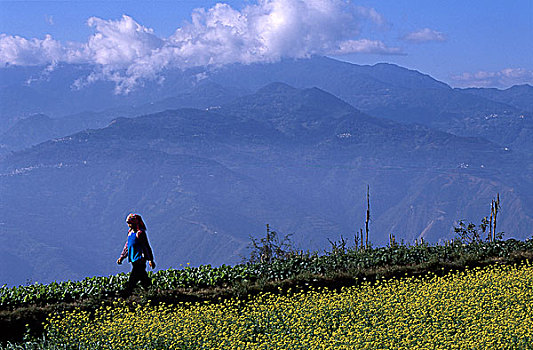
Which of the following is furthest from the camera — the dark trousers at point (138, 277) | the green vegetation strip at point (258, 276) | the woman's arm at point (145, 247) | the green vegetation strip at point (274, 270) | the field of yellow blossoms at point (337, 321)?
the woman's arm at point (145, 247)

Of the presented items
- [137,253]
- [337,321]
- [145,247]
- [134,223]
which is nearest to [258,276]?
[145,247]

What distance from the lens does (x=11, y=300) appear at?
12750 mm

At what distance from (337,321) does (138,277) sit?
4926 millimetres

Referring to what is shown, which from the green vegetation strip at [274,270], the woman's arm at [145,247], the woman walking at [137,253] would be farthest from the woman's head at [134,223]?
the green vegetation strip at [274,270]

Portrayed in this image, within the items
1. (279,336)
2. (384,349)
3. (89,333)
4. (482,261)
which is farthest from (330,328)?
(482,261)

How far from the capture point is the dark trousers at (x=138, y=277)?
525 inches

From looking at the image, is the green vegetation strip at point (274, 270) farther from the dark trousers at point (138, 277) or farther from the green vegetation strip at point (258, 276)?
the dark trousers at point (138, 277)

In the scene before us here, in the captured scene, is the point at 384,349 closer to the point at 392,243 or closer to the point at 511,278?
the point at 511,278

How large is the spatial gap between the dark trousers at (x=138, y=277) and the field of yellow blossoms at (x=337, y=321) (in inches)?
34.9

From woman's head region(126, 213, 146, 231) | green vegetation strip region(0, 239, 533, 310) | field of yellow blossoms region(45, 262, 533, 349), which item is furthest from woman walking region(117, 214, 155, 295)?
field of yellow blossoms region(45, 262, 533, 349)

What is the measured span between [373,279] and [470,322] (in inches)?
179

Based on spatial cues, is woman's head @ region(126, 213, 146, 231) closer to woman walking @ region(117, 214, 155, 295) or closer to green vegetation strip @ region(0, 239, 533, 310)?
woman walking @ region(117, 214, 155, 295)

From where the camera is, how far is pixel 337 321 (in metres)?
10.5

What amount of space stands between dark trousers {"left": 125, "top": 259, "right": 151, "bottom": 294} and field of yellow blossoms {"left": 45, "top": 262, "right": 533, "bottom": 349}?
2.91 ft
